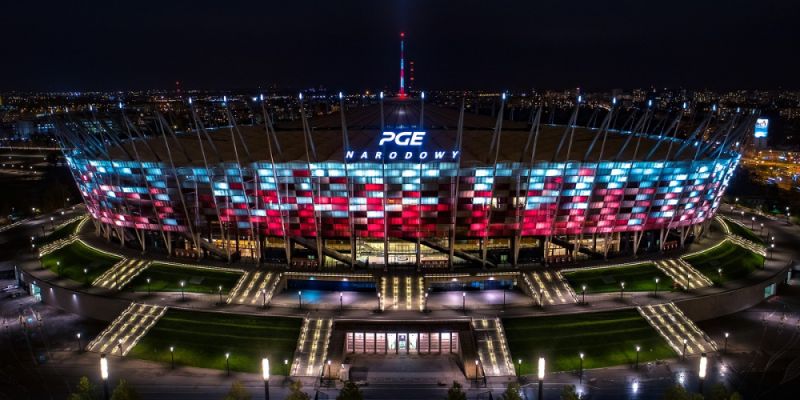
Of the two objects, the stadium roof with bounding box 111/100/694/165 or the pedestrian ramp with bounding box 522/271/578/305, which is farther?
the stadium roof with bounding box 111/100/694/165

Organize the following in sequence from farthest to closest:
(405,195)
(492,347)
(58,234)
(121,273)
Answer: (58,234)
(121,273)
(405,195)
(492,347)

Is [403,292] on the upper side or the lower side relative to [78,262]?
lower

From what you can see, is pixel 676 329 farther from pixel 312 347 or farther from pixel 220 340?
pixel 220 340

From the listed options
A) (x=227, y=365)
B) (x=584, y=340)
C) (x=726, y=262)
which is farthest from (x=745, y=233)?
(x=227, y=365)

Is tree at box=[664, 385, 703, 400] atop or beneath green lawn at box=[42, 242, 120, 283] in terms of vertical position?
atop

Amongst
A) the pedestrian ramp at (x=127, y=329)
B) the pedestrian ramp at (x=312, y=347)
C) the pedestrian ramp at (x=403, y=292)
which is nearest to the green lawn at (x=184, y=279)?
the pedestrian ramp at (x=127, y=329)

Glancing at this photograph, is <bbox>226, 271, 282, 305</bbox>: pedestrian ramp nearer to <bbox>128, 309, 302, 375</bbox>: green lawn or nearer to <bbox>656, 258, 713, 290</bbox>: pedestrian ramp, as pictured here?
<bbox>128, 309, 302, 375</bbox>: green lawn

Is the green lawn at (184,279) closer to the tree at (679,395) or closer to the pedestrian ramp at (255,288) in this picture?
the pedestrian ramp at (255,288)

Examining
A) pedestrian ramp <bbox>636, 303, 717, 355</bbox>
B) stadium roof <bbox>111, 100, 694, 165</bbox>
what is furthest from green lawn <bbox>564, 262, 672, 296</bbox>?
stadium roof <bbox>111, 100, 694, 165</bbox>
